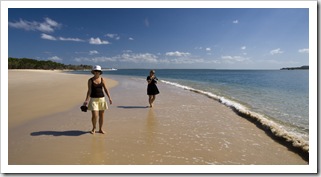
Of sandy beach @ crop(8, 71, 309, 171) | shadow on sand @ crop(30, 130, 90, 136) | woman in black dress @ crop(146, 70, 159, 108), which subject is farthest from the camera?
woman in black dress @ crop(146, 70, 159, 108)

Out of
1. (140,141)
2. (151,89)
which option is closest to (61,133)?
(140,141)

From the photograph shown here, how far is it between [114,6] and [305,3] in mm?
5040

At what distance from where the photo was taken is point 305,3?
229 inches

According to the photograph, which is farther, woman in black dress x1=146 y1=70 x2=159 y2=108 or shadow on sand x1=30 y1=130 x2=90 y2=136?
woman in black dress x1=146 y1=70 x2=159 y2=108

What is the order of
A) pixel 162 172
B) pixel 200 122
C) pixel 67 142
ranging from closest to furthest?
pixel 162 172 < pixel 67 142 < pixel 200 122

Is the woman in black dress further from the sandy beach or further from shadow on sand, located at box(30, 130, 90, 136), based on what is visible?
shadow on sand, located at box(30, 130, 90, 136)

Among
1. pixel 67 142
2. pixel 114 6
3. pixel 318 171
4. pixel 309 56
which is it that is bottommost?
pixel 318 171

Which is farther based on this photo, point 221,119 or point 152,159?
point 221,119

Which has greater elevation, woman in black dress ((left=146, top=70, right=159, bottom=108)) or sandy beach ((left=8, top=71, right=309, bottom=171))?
woman in black dress ((left=146, top=70, right=159, bottom=108))

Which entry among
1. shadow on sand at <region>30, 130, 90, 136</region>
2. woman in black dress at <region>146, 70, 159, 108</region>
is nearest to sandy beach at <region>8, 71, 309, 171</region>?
shadow on sand at <region>30, 130, 90, 136</region>

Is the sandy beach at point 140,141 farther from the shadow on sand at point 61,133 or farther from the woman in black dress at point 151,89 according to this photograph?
the woman in black dress at point 151,89

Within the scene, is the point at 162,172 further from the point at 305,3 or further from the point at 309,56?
the point at 305,3

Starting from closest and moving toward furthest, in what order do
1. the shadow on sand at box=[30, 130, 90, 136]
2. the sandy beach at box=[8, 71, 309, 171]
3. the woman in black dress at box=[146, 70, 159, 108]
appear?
1. the sandy beach at box=[8, 71, 309, 171]
2. the shadow on sand at box=[30, 130, 90, 136]
3. the woman in black dress at box=[146, 70, 159, 108]

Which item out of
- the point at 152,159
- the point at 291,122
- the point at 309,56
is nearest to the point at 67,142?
the point at 152,159
